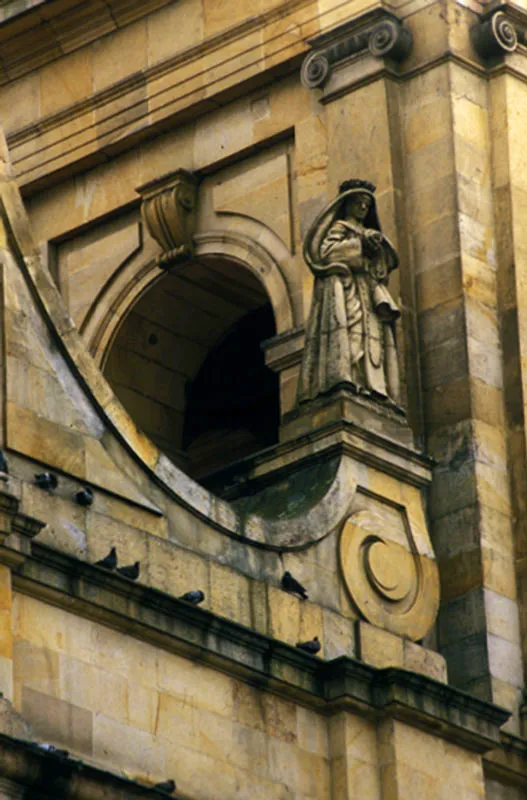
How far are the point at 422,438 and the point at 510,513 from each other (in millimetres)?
1120

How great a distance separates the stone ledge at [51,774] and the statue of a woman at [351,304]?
5.62 metres

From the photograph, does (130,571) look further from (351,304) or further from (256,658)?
(351,304)

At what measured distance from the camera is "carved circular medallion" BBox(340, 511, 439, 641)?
30906mm

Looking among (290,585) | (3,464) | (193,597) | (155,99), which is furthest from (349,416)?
(155,99)

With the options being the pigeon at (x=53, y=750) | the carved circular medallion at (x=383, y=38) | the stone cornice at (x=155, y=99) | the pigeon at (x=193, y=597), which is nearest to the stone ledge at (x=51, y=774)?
the pigeon at (x=53, y=750)

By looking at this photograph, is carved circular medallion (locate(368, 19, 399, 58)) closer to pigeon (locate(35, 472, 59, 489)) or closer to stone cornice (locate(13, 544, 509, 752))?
stone cornice (locate(13, 544, 509, 752))

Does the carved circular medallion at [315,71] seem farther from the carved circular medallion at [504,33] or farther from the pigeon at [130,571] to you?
the pigeon at [130,571]

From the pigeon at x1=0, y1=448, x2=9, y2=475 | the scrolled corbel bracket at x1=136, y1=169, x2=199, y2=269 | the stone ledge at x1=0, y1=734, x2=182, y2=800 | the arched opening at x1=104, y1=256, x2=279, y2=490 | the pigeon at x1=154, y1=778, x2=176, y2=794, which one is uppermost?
the scrolled corbel bracket at x1=136, y1=169, x2=199, y2=269

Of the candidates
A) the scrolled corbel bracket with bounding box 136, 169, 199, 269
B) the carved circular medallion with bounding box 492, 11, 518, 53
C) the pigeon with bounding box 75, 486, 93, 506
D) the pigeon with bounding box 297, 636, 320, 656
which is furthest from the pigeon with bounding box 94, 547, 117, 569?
the carved circular medallion with bounding box 492, 11, 518, 53

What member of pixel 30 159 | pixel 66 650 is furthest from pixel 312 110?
pixel 66 650

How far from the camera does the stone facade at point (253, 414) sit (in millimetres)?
28328

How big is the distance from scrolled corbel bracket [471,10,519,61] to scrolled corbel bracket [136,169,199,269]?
3667 mm

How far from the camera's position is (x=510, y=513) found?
110 feet

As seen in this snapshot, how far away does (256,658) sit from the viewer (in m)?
29.3
